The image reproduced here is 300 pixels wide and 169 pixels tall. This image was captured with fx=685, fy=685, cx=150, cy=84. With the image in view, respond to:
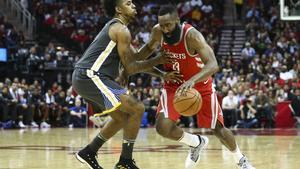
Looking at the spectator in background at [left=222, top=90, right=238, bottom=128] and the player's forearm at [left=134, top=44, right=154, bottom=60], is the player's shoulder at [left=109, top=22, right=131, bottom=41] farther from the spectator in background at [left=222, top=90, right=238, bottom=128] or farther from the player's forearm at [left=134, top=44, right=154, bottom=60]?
the spectator in background at [left=222, top=90, right=238, bottom=128]

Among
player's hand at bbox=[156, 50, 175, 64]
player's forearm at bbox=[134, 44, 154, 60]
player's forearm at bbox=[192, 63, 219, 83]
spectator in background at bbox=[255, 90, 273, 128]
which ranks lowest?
spectator in background at bbox=[255, 90, 273, 128]

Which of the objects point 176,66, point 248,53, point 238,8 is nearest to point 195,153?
point 176,66

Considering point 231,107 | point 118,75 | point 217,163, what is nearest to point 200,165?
point 217,163

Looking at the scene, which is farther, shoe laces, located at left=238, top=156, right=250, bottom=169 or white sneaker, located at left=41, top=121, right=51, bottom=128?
white sneaker, located at left=41, top=121, right=51, bottom=128

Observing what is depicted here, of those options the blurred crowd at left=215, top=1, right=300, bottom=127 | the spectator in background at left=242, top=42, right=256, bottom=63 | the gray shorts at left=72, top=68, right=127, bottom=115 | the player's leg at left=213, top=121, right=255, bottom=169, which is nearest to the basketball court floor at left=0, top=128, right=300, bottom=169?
the player's leg at left=213, top=121, right=255, bottom=169

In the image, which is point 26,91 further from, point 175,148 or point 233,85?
point 175,148

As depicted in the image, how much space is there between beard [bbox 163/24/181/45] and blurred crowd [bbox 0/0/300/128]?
11.7 metres

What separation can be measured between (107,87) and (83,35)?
1801 cm

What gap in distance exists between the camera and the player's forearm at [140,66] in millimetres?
6508

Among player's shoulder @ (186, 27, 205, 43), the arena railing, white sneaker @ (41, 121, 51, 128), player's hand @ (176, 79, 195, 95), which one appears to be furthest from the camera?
the arena railing

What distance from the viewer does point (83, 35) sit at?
24.3 meters

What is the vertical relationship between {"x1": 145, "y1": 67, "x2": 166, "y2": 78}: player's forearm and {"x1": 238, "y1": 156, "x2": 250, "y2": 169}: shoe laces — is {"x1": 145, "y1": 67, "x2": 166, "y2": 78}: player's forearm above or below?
above

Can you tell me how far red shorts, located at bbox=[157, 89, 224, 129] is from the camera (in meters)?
6.80

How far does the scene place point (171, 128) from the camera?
677 centimetres
